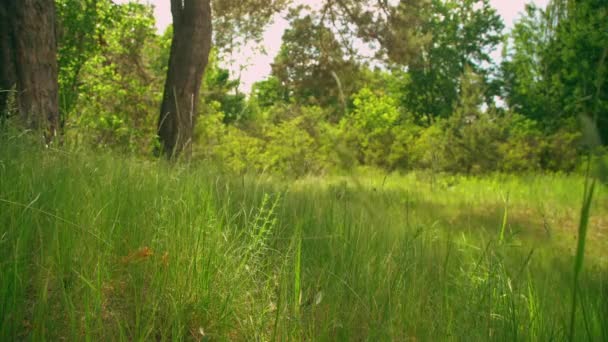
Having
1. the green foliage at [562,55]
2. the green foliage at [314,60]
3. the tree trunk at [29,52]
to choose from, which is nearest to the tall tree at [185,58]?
the tree trunk at [29,52]

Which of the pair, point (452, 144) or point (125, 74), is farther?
point (452, 144)

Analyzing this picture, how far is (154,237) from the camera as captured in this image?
2.00 m

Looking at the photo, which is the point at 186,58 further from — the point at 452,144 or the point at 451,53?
the point at 451,53

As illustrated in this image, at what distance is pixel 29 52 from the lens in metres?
4.95

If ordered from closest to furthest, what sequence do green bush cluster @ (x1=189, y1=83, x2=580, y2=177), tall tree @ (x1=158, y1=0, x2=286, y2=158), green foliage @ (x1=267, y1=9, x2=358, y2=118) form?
tall tree @ (x1=158, y1=0, x2=286, y2=158), green foliage @ (x1=267, y1=9, x2=358, y2=118), green bush cluster @ (x1=189, y1=83, x2=580, y2=177)

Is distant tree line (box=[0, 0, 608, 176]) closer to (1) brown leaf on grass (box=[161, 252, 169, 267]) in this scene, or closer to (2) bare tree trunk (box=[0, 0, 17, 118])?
(2) bare tree trunk (box=[0, 0, 17, 118])

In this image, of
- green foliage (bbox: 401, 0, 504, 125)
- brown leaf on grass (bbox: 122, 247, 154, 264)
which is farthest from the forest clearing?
green foliage (bbox: 401, 0, 504, 125)

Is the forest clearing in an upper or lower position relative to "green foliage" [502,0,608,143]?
lower

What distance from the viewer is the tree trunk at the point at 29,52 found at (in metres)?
4.85

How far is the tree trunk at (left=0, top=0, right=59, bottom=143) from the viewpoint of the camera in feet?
15.9

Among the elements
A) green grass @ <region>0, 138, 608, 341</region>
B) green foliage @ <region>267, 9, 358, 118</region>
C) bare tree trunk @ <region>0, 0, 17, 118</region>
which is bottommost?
green grass @ <region>0, 138, 608, 341</region>

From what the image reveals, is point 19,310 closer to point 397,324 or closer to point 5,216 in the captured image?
point 5,216

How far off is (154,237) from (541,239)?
16.7 feet

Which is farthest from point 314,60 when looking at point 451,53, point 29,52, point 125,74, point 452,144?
point 451,53
